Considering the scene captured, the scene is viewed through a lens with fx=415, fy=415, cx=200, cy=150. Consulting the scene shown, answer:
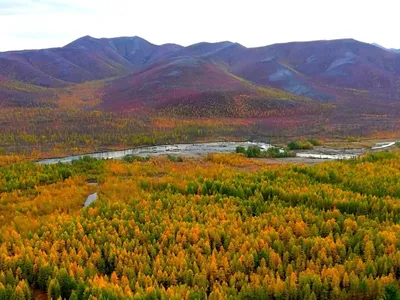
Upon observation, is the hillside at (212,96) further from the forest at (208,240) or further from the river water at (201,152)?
the forest at (208,240)

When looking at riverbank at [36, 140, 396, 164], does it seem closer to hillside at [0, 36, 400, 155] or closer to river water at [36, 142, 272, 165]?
river water at [36, 142, 272, 165]

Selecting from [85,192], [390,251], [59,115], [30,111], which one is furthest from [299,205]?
[30,111]

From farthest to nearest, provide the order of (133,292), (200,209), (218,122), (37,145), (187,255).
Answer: (218,122), (37,145), (200,209), (187,255), (133,292)

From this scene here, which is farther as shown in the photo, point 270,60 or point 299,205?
point 270,60

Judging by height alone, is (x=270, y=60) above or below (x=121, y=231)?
above

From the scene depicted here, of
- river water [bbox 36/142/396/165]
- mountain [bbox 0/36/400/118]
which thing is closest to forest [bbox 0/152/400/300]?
river water [bbox 36/142/396/165]

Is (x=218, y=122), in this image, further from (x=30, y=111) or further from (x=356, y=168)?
(x=356, y=168)

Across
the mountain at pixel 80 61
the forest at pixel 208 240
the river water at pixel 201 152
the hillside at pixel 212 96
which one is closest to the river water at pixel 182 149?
the river water at pixel 201 152
